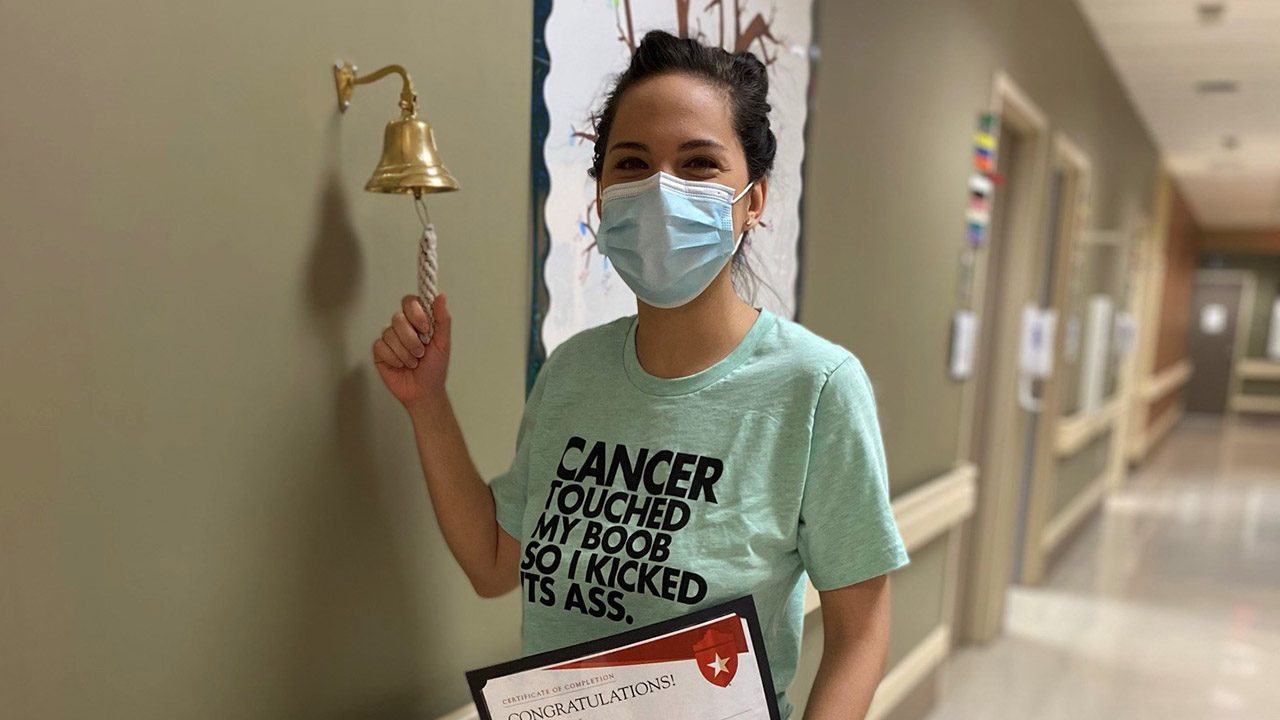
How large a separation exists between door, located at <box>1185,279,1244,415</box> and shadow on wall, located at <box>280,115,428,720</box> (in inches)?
592

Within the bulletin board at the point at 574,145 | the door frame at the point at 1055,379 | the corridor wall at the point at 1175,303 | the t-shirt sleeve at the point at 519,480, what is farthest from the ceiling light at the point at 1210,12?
the corridor wall at the point at 1175,303

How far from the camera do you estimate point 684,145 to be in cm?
98

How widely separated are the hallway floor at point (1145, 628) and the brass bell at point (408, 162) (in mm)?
3043

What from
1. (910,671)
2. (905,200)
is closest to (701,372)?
(905,200)

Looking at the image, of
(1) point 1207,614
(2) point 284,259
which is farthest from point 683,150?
(1) point 1207,614

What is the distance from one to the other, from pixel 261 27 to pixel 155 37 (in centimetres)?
12

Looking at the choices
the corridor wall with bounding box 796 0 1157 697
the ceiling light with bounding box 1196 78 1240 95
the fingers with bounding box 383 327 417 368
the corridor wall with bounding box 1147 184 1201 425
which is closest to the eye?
the fingers with bounding box 383 327 417 368

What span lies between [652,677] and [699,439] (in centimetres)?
25

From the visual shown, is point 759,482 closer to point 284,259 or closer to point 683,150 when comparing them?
point 683,150

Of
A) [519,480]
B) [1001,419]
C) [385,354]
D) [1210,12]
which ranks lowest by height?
[1001,419]

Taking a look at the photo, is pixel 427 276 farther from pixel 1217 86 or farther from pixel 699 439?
pixel 1217 86

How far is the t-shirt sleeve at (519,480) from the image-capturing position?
3.70 ft

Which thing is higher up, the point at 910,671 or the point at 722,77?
the point at 722,77

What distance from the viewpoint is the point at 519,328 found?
140 cm
